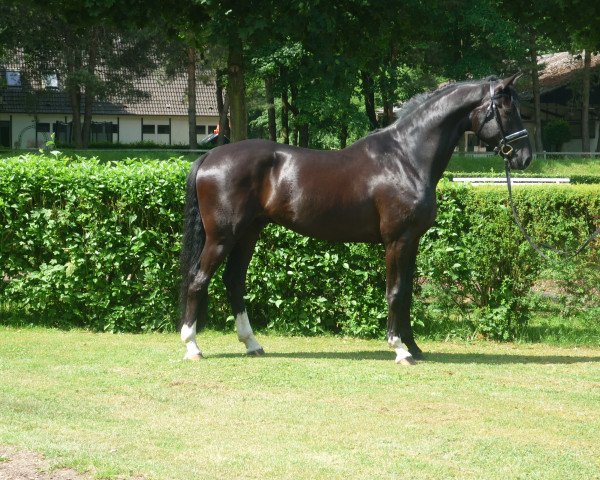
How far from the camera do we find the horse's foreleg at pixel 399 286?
8938 mm

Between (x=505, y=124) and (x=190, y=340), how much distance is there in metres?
3.51

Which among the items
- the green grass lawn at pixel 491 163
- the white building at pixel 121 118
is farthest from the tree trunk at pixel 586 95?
the white building at pixel 121 118

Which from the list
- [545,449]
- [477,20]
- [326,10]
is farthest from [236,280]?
[477,20]

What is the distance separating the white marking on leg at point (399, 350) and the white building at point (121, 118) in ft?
179

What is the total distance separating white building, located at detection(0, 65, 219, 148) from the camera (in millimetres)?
63156

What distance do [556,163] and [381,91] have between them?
849 centimetres

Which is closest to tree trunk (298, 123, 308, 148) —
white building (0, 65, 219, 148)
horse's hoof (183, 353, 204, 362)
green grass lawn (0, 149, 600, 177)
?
green grass lawn (0, 149, 600, 177)

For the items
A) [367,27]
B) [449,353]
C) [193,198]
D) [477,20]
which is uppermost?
[477,20]

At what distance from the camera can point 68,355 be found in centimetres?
922

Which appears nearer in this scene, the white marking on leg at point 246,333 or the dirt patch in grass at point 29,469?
the dirt patch in grass at point 29,469

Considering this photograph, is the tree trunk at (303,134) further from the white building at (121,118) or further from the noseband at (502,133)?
the noseband at (502,133)

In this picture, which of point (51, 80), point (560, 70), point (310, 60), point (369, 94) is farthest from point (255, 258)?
point (560, 70)

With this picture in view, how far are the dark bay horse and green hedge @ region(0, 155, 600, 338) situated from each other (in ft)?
4.51

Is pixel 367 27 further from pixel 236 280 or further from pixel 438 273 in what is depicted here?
pixel 236 280
